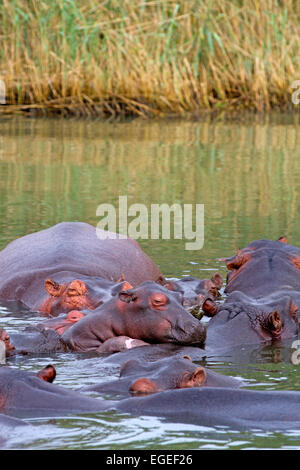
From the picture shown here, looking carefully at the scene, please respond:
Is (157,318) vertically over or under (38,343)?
over

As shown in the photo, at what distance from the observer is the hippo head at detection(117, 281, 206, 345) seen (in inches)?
190

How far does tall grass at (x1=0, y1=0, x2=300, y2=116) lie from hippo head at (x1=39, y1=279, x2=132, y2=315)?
10.1m

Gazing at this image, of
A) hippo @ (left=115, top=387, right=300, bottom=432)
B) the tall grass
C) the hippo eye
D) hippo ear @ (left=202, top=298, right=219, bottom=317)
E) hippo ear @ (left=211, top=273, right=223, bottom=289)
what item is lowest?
hippo @ (left=115, top=387, right=300, bottom=432)

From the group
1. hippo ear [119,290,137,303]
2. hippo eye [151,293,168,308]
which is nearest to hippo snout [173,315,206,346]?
hippo eye [151,293,168,308]

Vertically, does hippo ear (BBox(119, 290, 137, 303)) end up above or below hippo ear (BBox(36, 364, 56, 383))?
above

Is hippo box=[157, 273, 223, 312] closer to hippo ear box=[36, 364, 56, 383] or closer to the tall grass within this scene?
hippo ear box=[36, 364, 56, 383]

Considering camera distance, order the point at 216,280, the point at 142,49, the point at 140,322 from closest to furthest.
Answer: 1. the point at 140,322
2. the point at 216,280
3. the point at 142,49

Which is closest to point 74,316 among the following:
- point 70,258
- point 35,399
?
point 70,258

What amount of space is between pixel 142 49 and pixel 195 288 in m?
9.85

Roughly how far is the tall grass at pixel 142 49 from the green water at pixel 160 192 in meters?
0.56

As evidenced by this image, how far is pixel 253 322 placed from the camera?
205 inches

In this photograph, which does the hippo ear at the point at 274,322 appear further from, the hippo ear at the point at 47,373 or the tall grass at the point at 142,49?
the tall grass at the point at 142,49

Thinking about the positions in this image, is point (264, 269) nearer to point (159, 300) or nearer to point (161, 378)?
point (159, 300)

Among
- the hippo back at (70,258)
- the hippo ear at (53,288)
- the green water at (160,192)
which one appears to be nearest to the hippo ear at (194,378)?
the green water at (160,192)
